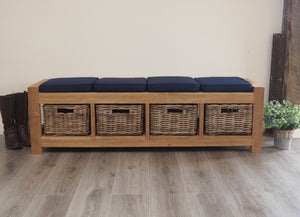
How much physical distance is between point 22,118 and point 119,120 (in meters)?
0.89

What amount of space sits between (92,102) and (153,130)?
54cm

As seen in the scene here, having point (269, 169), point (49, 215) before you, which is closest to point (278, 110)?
point (269, 169)

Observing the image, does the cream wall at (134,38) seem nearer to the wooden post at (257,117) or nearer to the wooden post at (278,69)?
the wooden post at (278,69)

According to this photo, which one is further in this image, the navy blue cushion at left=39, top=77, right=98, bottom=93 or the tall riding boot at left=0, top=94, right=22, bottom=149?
the tall riding boot at left=0, top=94, right=22, bottom=149

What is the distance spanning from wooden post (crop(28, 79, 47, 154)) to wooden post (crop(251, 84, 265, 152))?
172 cm

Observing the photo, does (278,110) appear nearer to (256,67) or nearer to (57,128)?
(256,67)

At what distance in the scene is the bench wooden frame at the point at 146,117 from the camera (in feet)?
9.86

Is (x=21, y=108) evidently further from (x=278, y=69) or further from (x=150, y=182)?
(x=278, y=69)

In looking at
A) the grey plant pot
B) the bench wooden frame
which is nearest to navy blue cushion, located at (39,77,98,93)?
the bench wooden frame

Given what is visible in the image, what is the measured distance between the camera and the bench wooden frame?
9.86ft

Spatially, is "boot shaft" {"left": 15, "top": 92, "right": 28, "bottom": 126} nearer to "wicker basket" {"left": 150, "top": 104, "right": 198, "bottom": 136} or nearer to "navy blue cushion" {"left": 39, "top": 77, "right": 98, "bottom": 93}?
"navy blue cushion" {"left": 39, "top": 77, "right": 98, "bottom": 93}

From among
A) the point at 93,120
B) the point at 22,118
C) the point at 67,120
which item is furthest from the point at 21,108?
the point at 93,120

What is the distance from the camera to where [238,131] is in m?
3.07

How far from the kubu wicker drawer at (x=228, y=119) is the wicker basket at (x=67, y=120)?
98 cm
